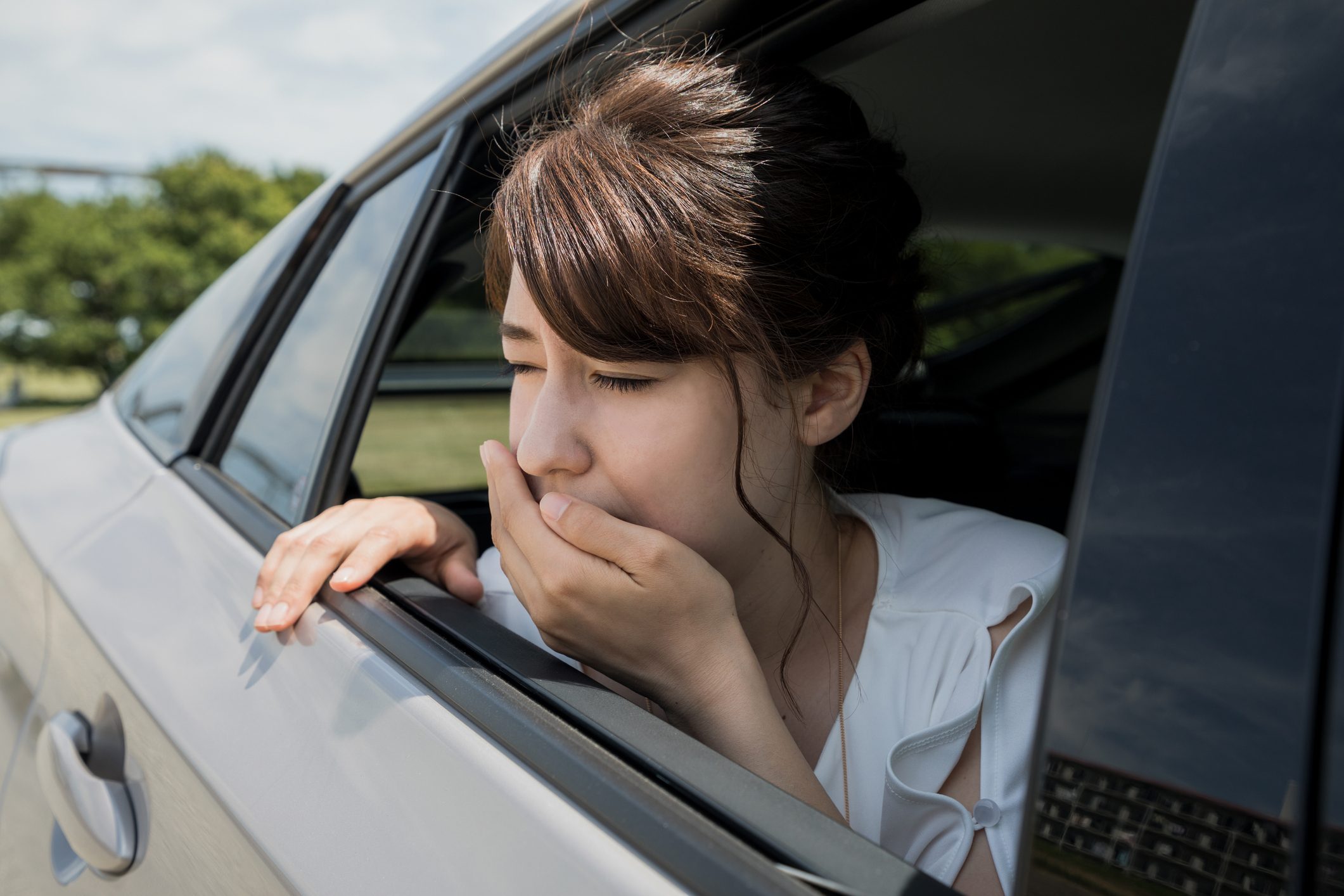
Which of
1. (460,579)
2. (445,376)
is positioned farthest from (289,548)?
(445,376)

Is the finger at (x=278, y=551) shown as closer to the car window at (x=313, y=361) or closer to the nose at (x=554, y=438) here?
the car window at (x=313, y=361)

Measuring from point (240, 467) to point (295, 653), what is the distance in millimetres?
848

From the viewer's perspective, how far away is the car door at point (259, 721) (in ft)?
2.77

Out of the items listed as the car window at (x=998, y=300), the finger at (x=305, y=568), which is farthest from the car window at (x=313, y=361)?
the car window at (x=998, y=300)

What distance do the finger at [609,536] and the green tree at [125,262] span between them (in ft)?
64.2

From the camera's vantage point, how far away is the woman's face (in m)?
1.19

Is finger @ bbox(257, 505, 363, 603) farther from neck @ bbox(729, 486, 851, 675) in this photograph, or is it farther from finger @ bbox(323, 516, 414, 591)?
neck @ bbox(729, 486, 851, 675)

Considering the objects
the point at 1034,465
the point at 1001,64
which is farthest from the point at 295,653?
the point at 1034,465

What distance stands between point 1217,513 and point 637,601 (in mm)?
681

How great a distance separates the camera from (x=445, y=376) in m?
3.35

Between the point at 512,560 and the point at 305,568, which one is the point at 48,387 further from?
the point at 512,560

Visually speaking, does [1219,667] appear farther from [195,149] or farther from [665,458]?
[195,149]

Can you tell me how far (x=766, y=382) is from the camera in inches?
50.4

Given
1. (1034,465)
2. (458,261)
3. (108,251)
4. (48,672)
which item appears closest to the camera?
(48,672)
